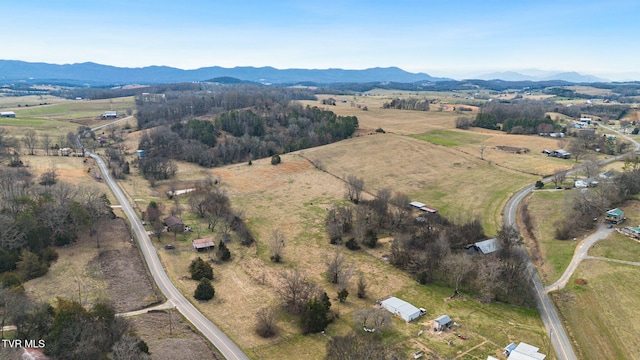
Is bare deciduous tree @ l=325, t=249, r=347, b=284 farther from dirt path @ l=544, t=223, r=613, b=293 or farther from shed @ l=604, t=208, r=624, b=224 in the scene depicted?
shed @ l=604, t=208, r=624, b=224

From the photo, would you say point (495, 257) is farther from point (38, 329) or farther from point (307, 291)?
point (38, 329)

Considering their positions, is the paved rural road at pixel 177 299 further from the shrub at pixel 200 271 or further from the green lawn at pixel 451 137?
the green lawn at pixel 451 137

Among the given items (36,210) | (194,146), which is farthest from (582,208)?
(194,146)

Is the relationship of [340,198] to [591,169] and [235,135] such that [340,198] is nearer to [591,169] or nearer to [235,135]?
[591,169]

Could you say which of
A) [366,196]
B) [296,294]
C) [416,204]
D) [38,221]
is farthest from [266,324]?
[366,196]

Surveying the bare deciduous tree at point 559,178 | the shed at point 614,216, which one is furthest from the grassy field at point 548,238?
the shed at point 614,216

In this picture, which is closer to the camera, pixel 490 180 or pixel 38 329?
pixel 38 329

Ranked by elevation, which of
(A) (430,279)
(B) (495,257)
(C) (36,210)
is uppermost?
(C) (36,210)
